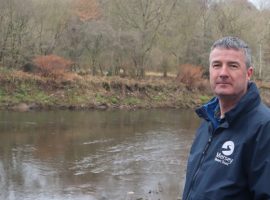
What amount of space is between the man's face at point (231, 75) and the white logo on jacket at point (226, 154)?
14.3 inches

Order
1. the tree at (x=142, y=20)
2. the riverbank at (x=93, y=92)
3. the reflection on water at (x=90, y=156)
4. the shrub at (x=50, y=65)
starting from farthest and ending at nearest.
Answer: the tree at (x=142, y=20), the shrub at (x=50, y=65), the riverbank at (x=93, y=92), the reflection on water at (x=90, y=156)

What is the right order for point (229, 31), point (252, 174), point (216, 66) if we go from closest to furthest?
point (252, 174) → point (216, 66) → point (229, 31)

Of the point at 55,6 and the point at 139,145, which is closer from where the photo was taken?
the point at 139,145

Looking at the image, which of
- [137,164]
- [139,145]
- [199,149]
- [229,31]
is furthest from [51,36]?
[199,149]

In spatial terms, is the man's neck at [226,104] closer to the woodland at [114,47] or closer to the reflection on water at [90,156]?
the reflection on water at [90,156]

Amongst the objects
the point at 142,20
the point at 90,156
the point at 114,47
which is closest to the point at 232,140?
the point at 90,156

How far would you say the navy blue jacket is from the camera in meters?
2.70

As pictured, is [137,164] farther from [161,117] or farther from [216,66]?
[161,117]

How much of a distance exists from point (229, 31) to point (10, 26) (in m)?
21.2

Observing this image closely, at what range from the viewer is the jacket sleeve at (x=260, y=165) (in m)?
2.65

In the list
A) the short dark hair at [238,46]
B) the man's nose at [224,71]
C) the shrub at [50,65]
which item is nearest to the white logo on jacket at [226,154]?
the man's nose at [224,71]

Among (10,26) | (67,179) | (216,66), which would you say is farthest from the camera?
(10,26)

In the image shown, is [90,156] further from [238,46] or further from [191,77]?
[191,77]

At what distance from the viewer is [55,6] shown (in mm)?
36781
